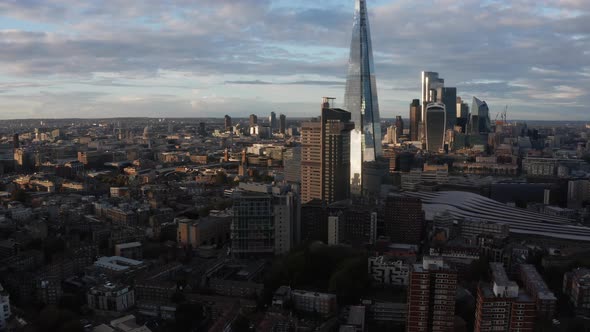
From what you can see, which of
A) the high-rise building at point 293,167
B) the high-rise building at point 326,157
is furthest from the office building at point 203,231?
the high-rise building at point 293,167

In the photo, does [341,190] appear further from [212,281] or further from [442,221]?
[212,281]

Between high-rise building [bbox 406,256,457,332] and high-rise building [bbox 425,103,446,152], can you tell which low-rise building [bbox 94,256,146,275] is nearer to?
high-rise building [bbox 406,256,457,332]

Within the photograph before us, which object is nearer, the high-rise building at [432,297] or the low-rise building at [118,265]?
the high-rise building at [432,297]

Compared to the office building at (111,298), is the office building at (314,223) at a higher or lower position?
higher

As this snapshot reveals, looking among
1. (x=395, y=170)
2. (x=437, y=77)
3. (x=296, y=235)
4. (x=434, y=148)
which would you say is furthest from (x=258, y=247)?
(x=437, y=77)

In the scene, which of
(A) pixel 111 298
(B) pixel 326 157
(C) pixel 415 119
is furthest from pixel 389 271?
(C) pixel 415 119

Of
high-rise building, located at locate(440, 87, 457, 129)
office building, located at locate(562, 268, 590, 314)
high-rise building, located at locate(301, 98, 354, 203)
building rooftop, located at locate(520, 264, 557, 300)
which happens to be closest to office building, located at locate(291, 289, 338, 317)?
building rooftop, located at locate(520, 264, 557, 300)

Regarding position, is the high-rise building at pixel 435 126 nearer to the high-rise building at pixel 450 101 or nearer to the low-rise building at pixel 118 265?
the high-rise building at pixel 450 101
